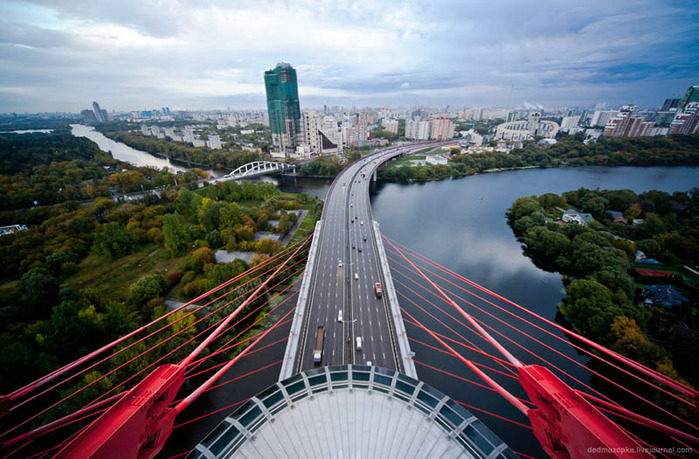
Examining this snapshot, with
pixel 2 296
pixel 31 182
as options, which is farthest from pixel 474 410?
pixel 31 182

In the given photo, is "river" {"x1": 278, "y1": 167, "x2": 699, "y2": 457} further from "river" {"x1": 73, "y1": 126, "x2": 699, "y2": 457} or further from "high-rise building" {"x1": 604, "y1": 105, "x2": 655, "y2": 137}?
"high-rise building" {"x1": 604, "y1": 105, "x2": 655, "y2": 137}

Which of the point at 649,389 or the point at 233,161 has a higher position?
the point at 233,161

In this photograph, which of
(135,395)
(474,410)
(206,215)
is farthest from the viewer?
(206,215)

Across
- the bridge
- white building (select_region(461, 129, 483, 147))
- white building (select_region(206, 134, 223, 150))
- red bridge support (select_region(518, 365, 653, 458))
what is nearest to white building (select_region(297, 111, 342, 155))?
Result: white building (select_region(206, 134, 223, 150))

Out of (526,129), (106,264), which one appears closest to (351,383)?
(106,264)

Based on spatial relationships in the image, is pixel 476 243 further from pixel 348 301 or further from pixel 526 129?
pixel 526 129

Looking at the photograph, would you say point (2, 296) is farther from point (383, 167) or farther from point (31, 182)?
point (383, 167)
